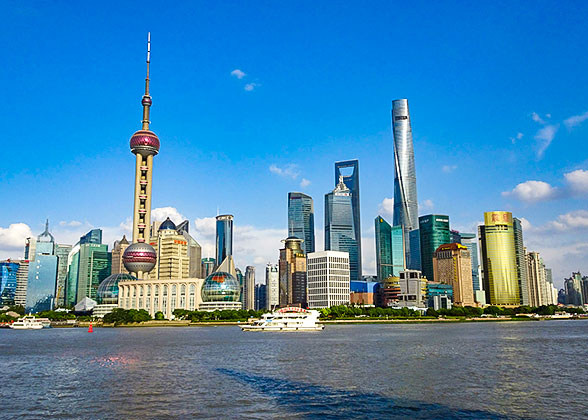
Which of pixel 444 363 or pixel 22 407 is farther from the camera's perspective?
pixel 444 363

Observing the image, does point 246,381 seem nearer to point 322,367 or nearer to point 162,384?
point 162,384

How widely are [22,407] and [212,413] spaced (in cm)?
1762

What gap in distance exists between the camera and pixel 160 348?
11175 cm

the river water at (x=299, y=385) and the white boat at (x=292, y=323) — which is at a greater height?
the white boat at (x=292, y=323)

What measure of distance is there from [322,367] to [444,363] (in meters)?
17.8

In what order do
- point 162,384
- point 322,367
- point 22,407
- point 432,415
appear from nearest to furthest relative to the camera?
1. point 432,415
2. point 22,407
3. point 162,384
4. point 322,367

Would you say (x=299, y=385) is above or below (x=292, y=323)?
below

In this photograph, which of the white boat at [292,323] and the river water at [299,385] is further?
the white boat at [292,323]

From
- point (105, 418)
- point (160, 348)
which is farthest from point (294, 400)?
point (160, 348)

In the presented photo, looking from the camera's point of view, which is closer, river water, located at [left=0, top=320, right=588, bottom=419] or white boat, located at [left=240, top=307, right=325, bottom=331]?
river water, located at [left=0, top=320, right=588, bottom=419]

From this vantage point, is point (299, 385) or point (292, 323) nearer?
point (299, 385)

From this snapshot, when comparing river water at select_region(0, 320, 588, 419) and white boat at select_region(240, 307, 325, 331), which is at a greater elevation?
white boat at select_region(240, 307, 325, 331)

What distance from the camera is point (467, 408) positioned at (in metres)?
47.8

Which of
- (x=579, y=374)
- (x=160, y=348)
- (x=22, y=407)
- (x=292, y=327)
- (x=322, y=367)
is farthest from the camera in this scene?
(x=292, y=327)
